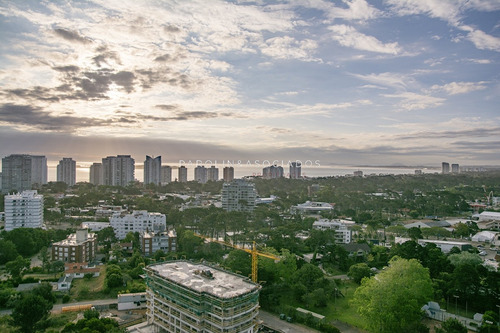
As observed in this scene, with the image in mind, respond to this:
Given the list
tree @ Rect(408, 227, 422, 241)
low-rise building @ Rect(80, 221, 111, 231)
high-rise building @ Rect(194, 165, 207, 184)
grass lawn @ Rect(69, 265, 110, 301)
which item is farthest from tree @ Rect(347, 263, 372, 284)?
high-rise building @ Rect(194, 165, 207, 184)

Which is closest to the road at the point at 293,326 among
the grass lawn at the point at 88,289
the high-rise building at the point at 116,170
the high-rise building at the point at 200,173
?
the grass lawn at the point at 88,289

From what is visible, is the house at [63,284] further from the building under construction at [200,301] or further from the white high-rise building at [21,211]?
the white high-rise building at [21,211]

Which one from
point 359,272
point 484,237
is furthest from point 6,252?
point 484,237

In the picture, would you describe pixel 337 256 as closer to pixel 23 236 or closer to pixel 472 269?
pixel 472 269

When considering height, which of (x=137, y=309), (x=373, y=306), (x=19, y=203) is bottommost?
(x=137, y=309)

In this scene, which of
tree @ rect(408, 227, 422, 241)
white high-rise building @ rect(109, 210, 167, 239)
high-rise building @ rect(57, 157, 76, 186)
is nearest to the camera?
tree @ rect(408, 227, 422, 241)

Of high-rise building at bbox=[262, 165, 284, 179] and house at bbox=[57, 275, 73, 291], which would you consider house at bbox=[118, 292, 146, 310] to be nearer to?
house at bbox=[57, 275, 73, 291]

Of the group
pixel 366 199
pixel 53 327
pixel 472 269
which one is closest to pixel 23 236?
pixel 53 327
